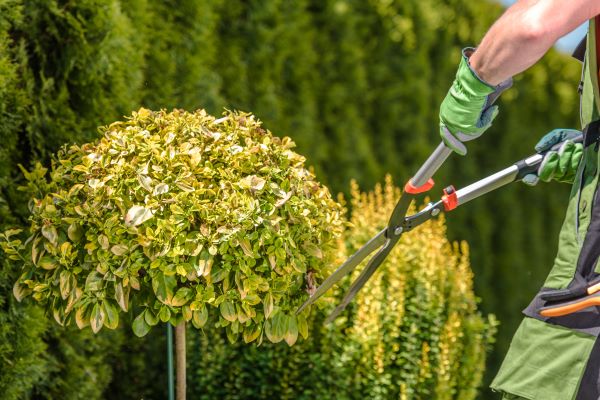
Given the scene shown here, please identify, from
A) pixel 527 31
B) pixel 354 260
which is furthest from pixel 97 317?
pixel 527 31

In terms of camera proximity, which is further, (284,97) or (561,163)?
(284,97)

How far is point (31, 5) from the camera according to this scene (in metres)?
3.37

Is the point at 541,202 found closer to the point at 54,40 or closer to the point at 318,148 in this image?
the point at 318,148

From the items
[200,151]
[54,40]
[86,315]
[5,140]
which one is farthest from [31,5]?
[86,315]

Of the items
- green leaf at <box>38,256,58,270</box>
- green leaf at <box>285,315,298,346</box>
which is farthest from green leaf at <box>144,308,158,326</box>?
green leaf at <box>285,315,298,346</box>

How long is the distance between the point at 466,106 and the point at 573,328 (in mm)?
629

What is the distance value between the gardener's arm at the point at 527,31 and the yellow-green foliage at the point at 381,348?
64.4 inches

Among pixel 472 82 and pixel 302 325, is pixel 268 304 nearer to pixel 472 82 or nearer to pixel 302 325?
pixel 302 325

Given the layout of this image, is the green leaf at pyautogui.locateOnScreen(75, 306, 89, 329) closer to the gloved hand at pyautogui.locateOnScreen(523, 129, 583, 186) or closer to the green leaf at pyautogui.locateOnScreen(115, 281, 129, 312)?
the green leaf at pyautogui.locateOnScreen(115, 281, 129, 312)

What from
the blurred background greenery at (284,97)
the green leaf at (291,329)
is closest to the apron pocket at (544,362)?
the green leaf at (291,329)

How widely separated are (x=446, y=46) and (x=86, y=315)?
12.7 ft

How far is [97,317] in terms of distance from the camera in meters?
2.59

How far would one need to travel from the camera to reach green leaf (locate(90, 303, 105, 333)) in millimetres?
2580

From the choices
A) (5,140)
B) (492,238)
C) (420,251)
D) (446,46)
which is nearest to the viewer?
(5,140)
